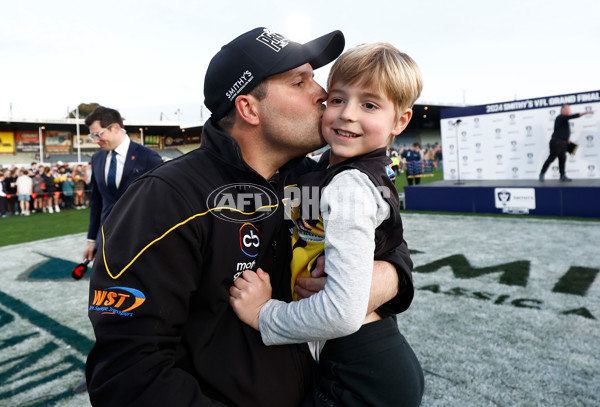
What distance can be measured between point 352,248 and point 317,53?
A: 79 centimetres

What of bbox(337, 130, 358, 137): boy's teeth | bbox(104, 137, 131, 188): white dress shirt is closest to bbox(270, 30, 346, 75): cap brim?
bbox(337, 130, 358, 137): boy's teeth

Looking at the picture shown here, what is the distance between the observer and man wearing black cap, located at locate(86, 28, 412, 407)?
3.41ft

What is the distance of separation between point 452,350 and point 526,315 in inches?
45.3

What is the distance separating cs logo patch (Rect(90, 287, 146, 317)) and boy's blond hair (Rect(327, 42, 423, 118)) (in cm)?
102

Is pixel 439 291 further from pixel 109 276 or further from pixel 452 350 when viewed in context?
pixel 109 276

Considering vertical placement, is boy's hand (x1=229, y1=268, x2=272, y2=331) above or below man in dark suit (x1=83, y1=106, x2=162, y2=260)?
below

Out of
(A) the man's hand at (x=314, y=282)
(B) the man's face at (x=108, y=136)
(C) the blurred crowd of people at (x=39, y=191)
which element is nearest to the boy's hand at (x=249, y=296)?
(A) the man's hand at (x=314, y=282)

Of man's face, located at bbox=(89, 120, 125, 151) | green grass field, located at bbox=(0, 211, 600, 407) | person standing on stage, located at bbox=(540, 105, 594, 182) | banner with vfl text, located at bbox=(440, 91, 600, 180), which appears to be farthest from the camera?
banner with vfl text, located at bbox=(440, 91, 600, 180)

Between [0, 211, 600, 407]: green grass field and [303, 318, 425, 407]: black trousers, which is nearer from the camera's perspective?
[303, 318, 425, 407]: black trousers

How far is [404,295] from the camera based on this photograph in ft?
4.52

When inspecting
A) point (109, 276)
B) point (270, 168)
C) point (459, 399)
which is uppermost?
point (270, 168)

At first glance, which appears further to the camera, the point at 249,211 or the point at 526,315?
the point at 526,315

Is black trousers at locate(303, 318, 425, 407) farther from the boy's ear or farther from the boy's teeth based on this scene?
the boy's ear

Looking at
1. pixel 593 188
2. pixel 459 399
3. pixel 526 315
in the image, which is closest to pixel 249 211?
pixel 459 399
